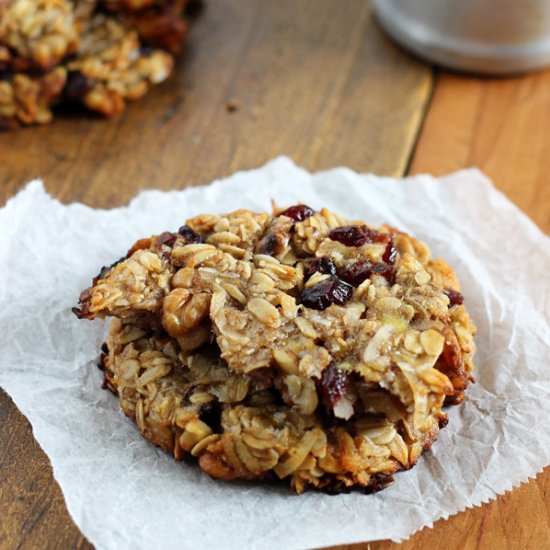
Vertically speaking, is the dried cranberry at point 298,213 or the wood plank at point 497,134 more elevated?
the dried cranberry at point 298,213

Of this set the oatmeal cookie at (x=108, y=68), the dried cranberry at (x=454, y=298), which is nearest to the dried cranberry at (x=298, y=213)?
the dried cranberry at (x=454, y=298)

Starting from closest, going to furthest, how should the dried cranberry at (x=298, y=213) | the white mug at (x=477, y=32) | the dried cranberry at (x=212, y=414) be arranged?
the dried cranberry at (x=212, y=414) → the dried cranberry at (x=298, y=213) → the white mug at (x=477, y=32)

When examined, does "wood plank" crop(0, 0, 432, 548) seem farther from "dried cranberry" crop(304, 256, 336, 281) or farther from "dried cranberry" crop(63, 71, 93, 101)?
"dried cranberry" crop(304, 256, 336, 281)

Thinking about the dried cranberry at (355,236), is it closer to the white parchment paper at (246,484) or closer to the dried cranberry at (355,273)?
the dried cranberry at (355,273)

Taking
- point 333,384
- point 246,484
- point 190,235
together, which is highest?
point 333,384

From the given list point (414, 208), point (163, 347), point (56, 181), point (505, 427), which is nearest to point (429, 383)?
point (505, 427)

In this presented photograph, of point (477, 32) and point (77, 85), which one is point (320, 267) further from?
point (477, 32)

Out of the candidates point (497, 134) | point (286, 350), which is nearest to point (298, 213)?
point (286, 350)

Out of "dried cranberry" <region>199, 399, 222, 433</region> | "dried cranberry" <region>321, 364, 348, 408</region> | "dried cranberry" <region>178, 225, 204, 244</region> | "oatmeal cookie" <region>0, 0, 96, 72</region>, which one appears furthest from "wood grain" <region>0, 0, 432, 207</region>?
"dried cranberry" <region>321, 364, 348, 408</region>
